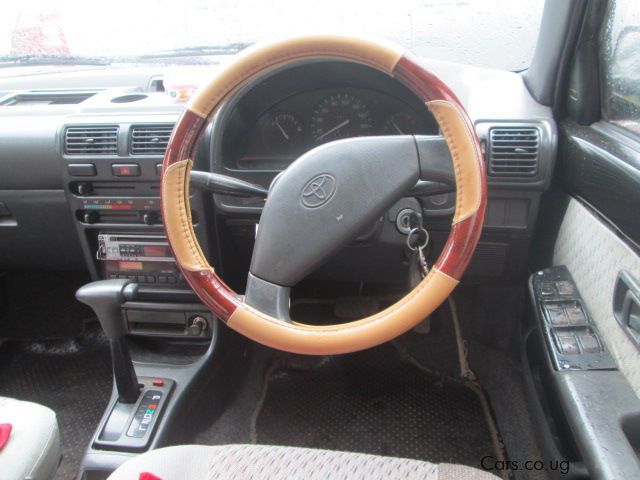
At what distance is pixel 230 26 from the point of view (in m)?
1.81

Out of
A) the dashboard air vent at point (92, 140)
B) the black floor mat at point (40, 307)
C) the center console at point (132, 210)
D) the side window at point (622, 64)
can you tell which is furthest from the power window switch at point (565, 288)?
the black floor mat at point (40, 307)

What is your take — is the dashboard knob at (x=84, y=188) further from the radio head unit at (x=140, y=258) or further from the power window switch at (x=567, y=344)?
the power window switch at (x=567, y=344)

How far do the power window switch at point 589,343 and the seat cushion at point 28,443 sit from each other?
1.19 m

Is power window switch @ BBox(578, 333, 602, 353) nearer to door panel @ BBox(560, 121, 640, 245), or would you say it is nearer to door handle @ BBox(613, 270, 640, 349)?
door handle @ BBox(613, 270, 640, 349)

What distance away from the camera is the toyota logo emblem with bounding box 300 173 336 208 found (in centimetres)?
104

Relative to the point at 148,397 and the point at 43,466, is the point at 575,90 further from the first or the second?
the point at 43,466

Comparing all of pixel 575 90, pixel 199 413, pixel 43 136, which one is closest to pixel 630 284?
pixel 575 90

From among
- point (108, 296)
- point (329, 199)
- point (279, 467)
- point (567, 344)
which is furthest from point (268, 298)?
point (567, 344)

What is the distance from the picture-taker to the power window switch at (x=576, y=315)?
→ 1.31 meters

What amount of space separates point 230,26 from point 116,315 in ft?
3.19

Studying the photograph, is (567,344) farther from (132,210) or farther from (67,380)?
(67,380)

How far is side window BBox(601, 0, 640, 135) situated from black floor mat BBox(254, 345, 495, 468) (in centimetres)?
105

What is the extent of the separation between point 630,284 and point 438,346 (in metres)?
1.08

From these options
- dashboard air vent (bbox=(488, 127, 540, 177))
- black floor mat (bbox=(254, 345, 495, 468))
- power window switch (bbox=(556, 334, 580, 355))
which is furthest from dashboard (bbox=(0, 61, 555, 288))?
black floor mat (bbox=(254, 345, 495, 468))
